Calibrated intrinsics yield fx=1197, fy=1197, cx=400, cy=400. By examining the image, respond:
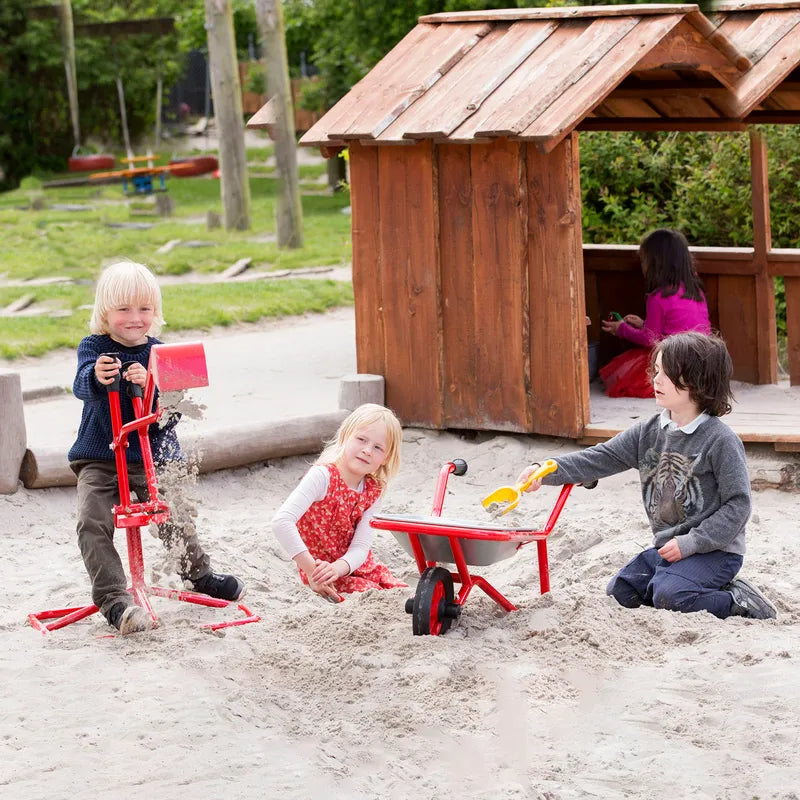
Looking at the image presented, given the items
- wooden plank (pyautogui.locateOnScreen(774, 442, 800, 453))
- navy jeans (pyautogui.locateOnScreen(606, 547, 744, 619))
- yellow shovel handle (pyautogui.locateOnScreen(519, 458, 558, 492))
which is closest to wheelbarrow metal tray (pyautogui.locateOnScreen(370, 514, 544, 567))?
yellow shovel handle (pyautogui.locateOnScreen(519, 458, 558, 492))

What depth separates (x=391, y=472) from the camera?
3.91m

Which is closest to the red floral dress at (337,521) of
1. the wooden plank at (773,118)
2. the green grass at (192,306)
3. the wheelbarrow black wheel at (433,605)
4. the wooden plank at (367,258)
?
the wheelbarrow black wheel at (433,605)

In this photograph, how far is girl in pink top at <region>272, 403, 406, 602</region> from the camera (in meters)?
3.76

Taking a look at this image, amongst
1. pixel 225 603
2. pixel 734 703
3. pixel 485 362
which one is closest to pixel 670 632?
pixel 734 703

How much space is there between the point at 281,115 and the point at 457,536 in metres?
2.52

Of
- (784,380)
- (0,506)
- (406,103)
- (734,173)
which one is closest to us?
(0,506)

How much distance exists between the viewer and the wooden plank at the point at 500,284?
5348 millimetres

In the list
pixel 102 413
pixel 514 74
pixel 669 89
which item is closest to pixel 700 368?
pixel 102 413

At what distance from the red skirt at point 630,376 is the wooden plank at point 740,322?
607 mm

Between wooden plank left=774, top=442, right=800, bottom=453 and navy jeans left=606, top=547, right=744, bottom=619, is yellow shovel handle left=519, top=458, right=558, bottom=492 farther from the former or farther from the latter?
wooden plank left=774, top=442, right=800, bottom=453

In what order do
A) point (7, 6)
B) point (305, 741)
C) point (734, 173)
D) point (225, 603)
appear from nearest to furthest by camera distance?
point (7, 6)
point (305, 741)
point (225, 603)
point (734, 173)

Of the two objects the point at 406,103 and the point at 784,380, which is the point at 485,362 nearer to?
the point at 406,103

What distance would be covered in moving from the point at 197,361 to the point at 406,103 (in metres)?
2.69

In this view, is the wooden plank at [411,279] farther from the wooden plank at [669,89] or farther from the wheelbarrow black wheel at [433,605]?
the wheelbarrow black wheel at [433,605]
